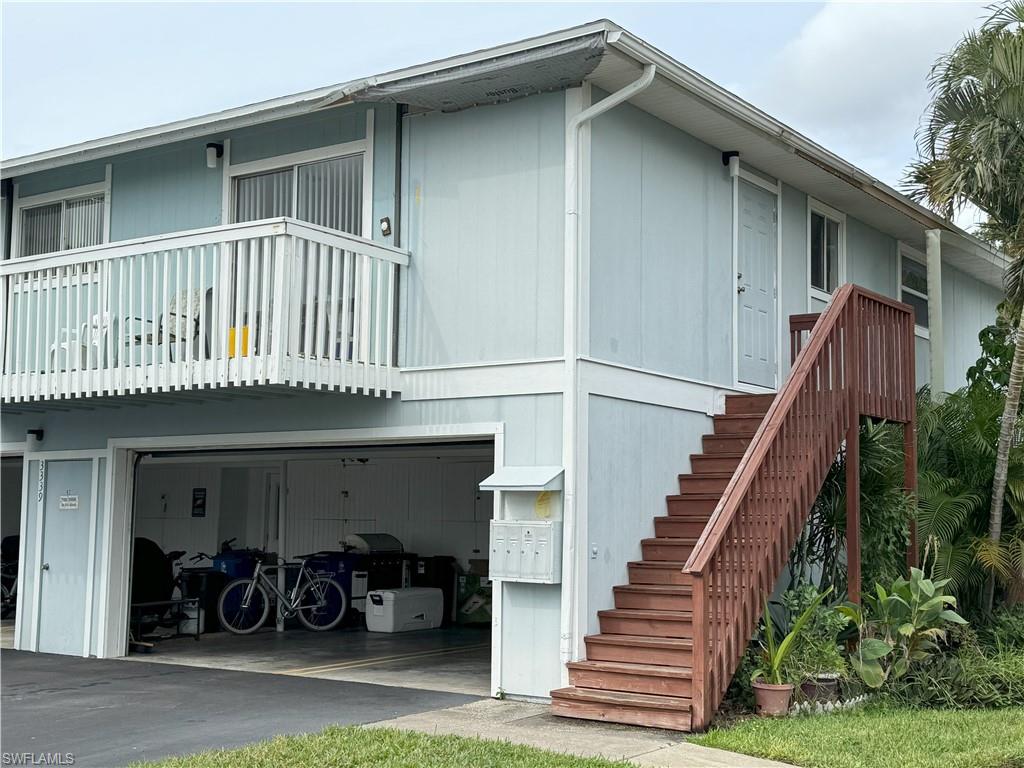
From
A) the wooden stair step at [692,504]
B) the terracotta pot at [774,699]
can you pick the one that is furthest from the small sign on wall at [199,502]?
the terracotta pot at [774,699]

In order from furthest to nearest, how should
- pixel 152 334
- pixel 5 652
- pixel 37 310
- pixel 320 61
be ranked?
pixel 320 61 < pixel 5 652 < pixel 37 310 < pixel 152 334

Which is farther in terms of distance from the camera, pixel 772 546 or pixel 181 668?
pixel 181 668

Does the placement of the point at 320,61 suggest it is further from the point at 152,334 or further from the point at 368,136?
the point at 152,334

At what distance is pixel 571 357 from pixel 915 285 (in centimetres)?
830

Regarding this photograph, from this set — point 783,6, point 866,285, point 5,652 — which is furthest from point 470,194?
point 5,652

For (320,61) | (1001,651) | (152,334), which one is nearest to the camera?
(1001,651)

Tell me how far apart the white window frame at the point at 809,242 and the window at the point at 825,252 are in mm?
16

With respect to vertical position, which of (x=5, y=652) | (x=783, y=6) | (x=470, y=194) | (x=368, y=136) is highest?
(x=783, y=6)

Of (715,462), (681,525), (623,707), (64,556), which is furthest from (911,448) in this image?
(64,556)

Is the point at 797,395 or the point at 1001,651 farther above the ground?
the point at 797,395

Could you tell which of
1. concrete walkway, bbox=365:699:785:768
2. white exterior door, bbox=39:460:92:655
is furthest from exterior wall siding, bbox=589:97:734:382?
white exterior door, bbox=39:460:92:655

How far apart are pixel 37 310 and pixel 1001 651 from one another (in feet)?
30.3

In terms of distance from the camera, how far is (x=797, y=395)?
31.7ft

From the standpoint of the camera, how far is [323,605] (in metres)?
15.7
